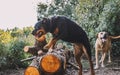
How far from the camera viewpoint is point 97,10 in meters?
14.3

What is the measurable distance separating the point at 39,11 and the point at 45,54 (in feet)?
35.9

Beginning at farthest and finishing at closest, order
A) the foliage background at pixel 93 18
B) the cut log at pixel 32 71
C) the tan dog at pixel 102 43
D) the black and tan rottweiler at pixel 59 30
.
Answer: the foliage background at pixel 93 18
the tan dog at pixel 102 43
the cut log at pixel 32 71
the black and tan rottweiler at pixel 59 30

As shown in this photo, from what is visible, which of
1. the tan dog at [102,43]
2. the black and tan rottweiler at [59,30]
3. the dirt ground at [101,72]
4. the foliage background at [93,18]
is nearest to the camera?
the black and tan rottweiler at [59,30]

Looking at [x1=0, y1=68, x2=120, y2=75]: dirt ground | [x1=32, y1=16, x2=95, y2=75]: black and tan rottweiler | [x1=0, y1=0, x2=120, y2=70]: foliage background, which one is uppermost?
[x1=0, y1=0, x2=120, y2=70]: foliage background

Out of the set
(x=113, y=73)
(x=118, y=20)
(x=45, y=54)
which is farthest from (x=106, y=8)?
(x=45, y=54)

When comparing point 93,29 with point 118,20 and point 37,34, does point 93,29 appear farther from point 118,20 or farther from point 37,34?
point 37,34

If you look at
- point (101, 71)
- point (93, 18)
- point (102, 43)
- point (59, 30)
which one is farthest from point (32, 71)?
point (93, 18)

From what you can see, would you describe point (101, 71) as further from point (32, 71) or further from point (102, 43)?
point (32, 71)

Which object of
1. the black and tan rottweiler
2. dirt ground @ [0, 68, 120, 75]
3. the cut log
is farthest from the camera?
dirt ground @ [0, 68, 120, 75]

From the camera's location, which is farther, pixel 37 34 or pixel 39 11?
pixel 39 11

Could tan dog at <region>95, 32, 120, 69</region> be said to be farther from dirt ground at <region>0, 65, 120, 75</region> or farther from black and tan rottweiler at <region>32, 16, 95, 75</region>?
black and tan rottweiler at <region>32, 16, 95, 75</region>

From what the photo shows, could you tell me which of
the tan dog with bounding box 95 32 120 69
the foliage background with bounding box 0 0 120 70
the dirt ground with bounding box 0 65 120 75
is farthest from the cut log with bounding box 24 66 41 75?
the foliage background with bounding box 0 0 120 70

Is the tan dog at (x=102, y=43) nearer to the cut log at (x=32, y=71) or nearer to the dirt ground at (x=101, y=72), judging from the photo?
the dirt ground at (x=101, y=72)

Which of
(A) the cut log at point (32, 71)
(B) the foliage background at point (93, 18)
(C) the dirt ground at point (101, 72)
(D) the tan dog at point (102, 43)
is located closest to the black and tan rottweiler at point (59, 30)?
(A) the cut log at point (32, 71)
